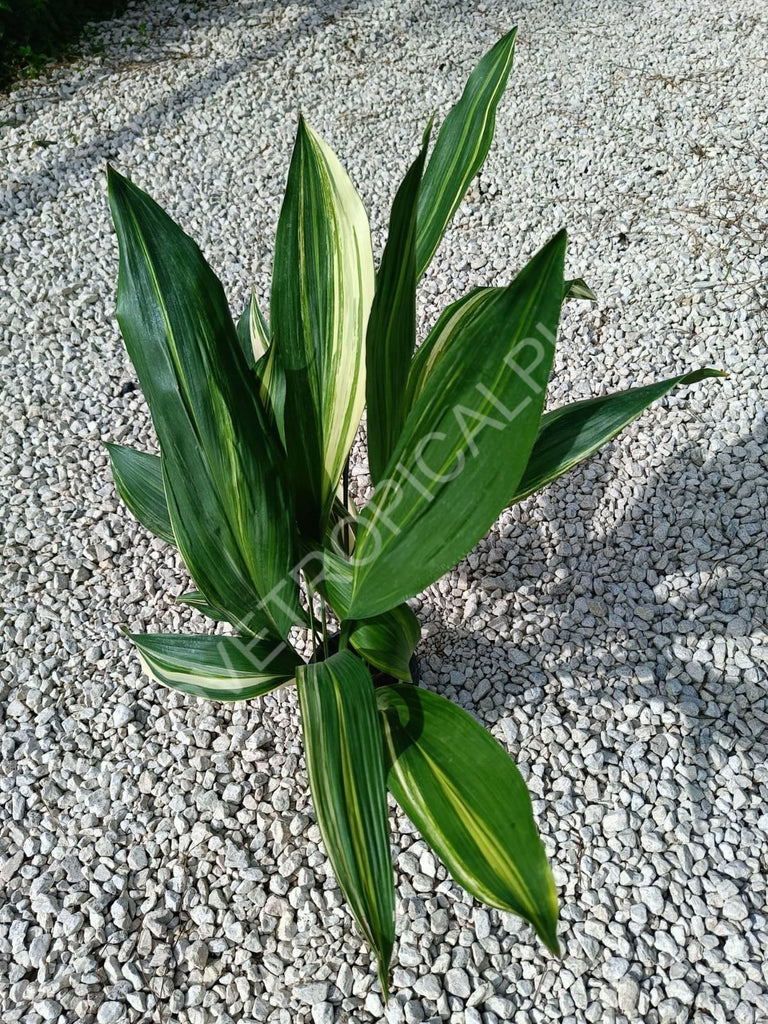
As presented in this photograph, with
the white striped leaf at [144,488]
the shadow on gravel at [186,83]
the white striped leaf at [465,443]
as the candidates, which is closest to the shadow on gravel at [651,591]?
the white striped leaf at [144,488]

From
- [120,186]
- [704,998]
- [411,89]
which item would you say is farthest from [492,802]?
[411,89]

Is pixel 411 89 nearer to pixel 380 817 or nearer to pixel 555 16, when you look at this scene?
pixel 555 16

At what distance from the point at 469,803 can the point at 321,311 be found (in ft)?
1.95

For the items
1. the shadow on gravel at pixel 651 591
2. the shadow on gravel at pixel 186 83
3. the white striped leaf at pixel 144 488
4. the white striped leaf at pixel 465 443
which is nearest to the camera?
the white striped leaf at pixel 465 443

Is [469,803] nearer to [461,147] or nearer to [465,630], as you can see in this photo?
[465,630]

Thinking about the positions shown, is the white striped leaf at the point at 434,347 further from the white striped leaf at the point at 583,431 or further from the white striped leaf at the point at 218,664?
the white striped leaf at the point at 218,664

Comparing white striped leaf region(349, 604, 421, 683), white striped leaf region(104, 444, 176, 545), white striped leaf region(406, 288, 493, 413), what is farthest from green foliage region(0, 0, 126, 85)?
white striped leaf region(349, 604, 421, 683)

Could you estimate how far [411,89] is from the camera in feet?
9.36

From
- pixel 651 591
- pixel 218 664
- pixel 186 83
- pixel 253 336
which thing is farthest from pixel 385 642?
pixel 186 83

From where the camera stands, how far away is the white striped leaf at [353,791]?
0.81 metres

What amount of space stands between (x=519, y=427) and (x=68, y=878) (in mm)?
960

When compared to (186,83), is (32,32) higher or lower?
higher

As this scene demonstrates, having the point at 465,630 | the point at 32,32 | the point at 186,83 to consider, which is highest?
the point at 32,32

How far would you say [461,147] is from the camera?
3.46 feet
